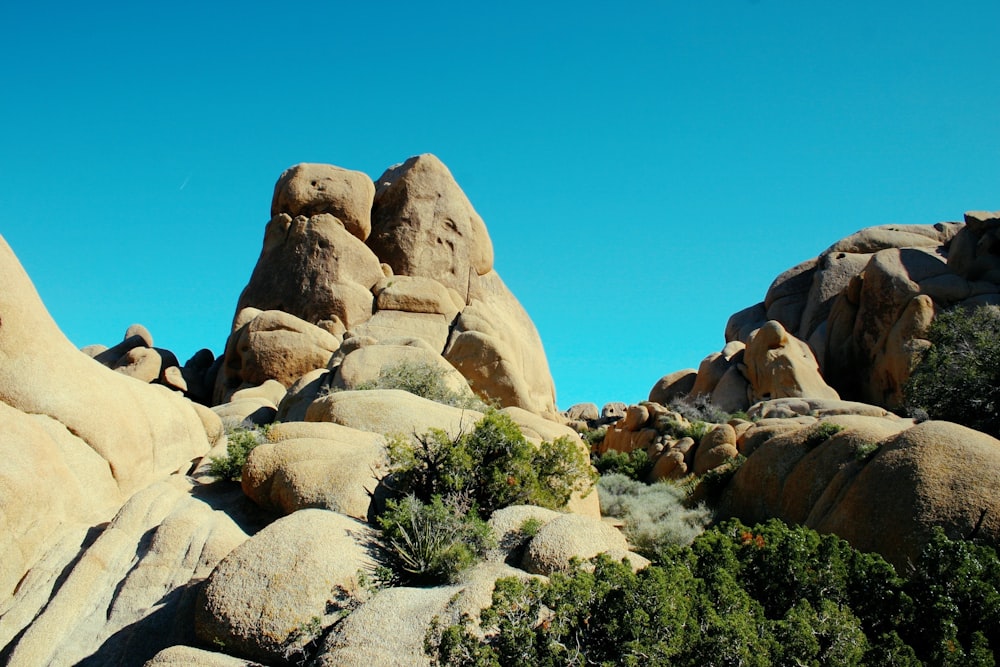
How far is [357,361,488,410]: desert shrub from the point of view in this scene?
71.2 ft

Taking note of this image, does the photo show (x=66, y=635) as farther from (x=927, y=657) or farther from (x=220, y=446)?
(x=927, y=657)

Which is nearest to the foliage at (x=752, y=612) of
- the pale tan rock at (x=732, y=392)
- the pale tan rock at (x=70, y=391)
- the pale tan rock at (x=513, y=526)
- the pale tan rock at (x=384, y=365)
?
the pale tan rock at (x=513, y=526)

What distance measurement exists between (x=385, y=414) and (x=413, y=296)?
1793 centimetres

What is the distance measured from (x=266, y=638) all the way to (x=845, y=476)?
29.4 ft

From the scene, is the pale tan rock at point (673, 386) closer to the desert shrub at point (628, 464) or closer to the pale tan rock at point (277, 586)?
the desert shrub at point (628, 464)

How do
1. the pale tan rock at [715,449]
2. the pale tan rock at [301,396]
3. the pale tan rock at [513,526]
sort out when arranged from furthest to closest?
the pale tan rock at [301,396]
the pale tan rock at [715,449]
the pale tan rock at [513,526]

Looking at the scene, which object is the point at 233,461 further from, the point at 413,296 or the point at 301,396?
the point at 413,296

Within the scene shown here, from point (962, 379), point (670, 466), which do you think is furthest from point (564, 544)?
point (962, 379)

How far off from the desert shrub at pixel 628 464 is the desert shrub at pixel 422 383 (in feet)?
14.4

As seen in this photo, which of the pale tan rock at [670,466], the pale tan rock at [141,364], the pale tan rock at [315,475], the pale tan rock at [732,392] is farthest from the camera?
the pale tan rock at [732,392]

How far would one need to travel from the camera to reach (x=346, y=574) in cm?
959

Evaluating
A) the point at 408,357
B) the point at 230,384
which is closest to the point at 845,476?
the point at 408,357

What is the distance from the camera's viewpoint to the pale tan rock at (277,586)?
898 cm

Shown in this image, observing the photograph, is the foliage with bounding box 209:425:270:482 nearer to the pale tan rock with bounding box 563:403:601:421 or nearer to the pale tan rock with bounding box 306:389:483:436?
the pale tan rock with bounding box 306:389:483:436
